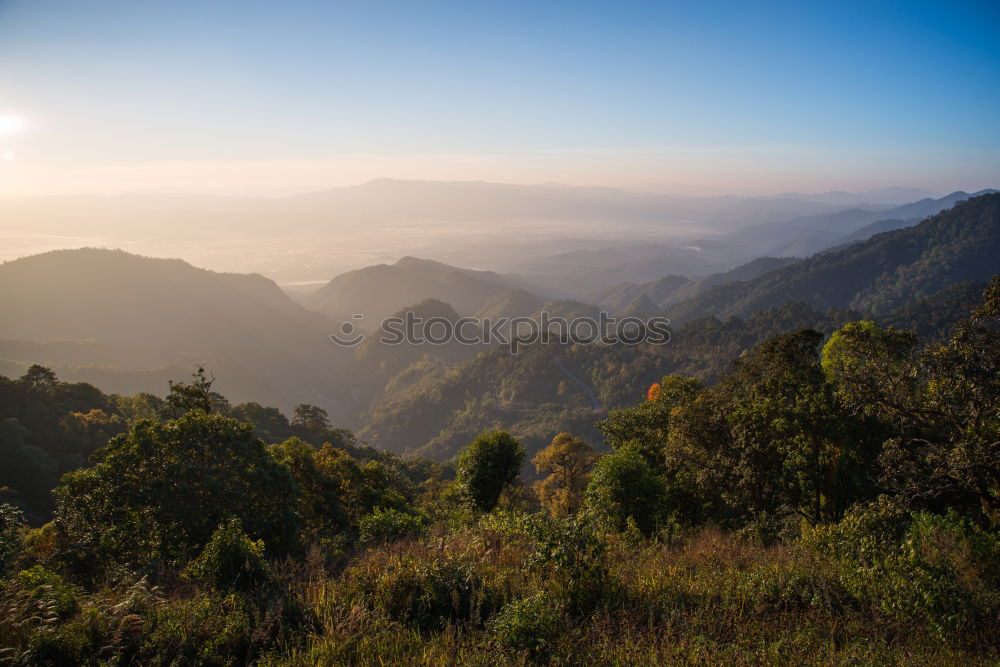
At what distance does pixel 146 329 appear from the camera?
167625 mm

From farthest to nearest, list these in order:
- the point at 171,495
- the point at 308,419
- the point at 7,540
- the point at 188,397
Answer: the point at 308,419 → the point at 188,397 → the point at 171,495 → the point at 7,540

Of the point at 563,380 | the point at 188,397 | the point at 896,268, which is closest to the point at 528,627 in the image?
the point at 188,397

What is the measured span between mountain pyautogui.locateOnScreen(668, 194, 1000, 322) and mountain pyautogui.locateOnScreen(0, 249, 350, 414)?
152844 millimetres

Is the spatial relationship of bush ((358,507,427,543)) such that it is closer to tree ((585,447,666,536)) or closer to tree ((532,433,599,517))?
tree ((585,447,666,536))

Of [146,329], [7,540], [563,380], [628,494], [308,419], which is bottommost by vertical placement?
[563,380]

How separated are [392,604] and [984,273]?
23369 centimetres

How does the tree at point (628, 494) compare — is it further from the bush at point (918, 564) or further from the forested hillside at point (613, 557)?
the bush at point (918, 564)

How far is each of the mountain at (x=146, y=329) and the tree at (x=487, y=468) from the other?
5296 inches

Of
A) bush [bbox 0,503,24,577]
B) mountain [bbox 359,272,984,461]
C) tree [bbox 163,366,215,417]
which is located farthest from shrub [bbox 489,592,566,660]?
mountain [bbox 359,272,984,461]

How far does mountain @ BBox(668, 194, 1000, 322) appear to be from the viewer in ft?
553

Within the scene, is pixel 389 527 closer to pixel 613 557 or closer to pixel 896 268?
pixel 613 557

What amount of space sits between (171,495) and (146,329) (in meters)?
196

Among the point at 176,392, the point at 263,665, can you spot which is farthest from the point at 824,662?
the point at 176,392

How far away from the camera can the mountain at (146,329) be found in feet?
463
